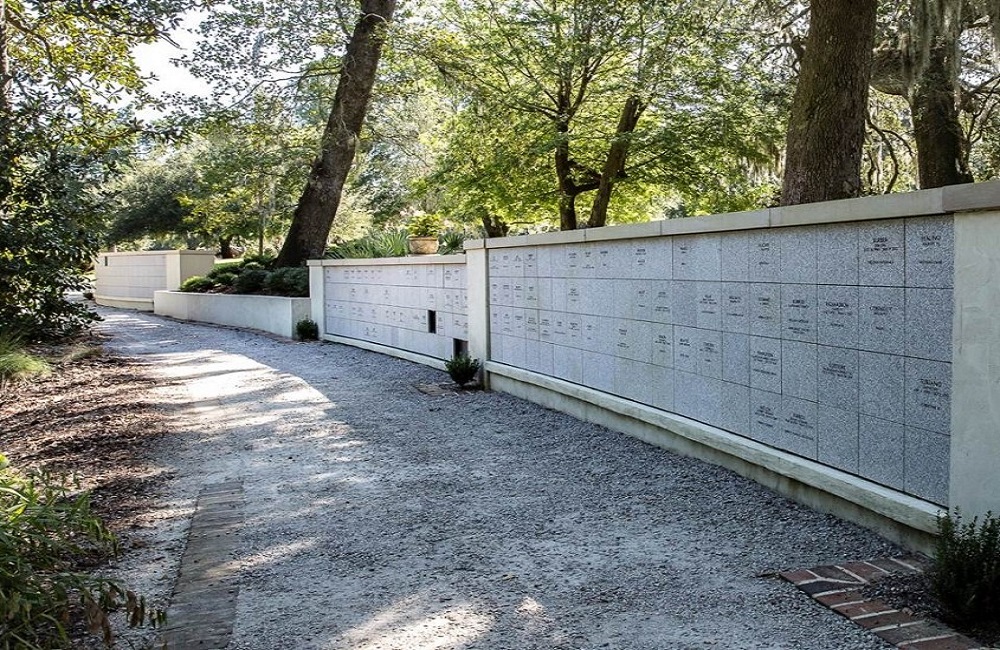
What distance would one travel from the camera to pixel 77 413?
807 cm

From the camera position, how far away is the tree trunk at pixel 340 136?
56.5ft

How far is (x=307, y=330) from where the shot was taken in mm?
15164

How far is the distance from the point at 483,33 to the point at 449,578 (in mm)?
14250

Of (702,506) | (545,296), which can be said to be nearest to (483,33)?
(545,296)

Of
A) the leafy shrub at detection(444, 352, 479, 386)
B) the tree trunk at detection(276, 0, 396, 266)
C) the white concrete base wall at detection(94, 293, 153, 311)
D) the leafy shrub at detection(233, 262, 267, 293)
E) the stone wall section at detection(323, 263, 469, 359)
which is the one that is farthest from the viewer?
the white concrete base wall at detection(94, 293, 153, 311)

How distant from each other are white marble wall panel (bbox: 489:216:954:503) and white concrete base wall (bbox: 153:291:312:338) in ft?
30.5

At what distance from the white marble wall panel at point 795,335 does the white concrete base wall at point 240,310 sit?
30.5 ft

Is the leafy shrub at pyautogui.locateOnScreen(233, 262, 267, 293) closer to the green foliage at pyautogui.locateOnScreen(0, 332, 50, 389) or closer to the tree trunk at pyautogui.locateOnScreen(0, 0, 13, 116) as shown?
the green foliage at pyautogui.locateOnScreen(0, 332, 50, 389)

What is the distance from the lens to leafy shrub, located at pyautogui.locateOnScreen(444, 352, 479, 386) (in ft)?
30.6

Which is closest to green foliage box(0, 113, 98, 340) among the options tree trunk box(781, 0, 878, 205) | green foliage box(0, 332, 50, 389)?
green foliage box(0, 332, 50, 389)

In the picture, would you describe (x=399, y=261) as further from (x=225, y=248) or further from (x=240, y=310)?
(x=225, y=248)

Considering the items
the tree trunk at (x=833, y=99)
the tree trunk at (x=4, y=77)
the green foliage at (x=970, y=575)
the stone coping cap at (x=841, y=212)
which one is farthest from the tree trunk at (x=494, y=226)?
the green foliage at (x=970, y=575)

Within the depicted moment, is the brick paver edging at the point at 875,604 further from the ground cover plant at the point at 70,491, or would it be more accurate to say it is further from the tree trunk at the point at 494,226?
the tree trunk at the point at 494,226

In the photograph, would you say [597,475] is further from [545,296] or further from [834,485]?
[545,296]
